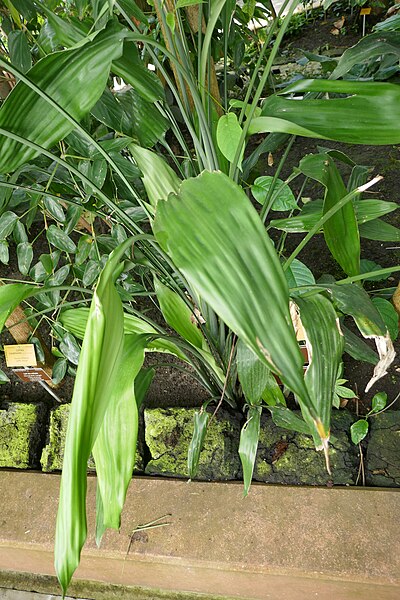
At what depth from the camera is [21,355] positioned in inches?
44.3

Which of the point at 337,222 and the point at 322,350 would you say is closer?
the point at 322,350

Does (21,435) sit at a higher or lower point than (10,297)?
lower

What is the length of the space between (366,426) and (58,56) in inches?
33.0

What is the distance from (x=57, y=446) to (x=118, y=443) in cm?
51

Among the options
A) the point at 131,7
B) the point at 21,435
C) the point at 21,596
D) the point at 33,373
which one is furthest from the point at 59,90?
the point at 21,596

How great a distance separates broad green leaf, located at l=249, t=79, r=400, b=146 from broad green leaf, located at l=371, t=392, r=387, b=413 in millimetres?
577

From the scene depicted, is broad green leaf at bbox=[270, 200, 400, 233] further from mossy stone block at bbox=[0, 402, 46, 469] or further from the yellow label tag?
mossy stone block at bbox=[0, 402, 46, 469]

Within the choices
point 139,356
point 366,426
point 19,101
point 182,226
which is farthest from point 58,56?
point 366,426

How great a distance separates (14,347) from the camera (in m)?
1.12

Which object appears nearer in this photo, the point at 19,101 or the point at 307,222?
the point at 19,101

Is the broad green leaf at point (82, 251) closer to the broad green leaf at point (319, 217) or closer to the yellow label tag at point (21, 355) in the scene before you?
the yellow label tag at point (21, 355)

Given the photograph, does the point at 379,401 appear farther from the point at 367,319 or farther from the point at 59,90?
the point at 59,90

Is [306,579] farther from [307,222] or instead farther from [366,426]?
[307,222]

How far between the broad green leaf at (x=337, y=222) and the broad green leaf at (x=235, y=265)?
301 mm
